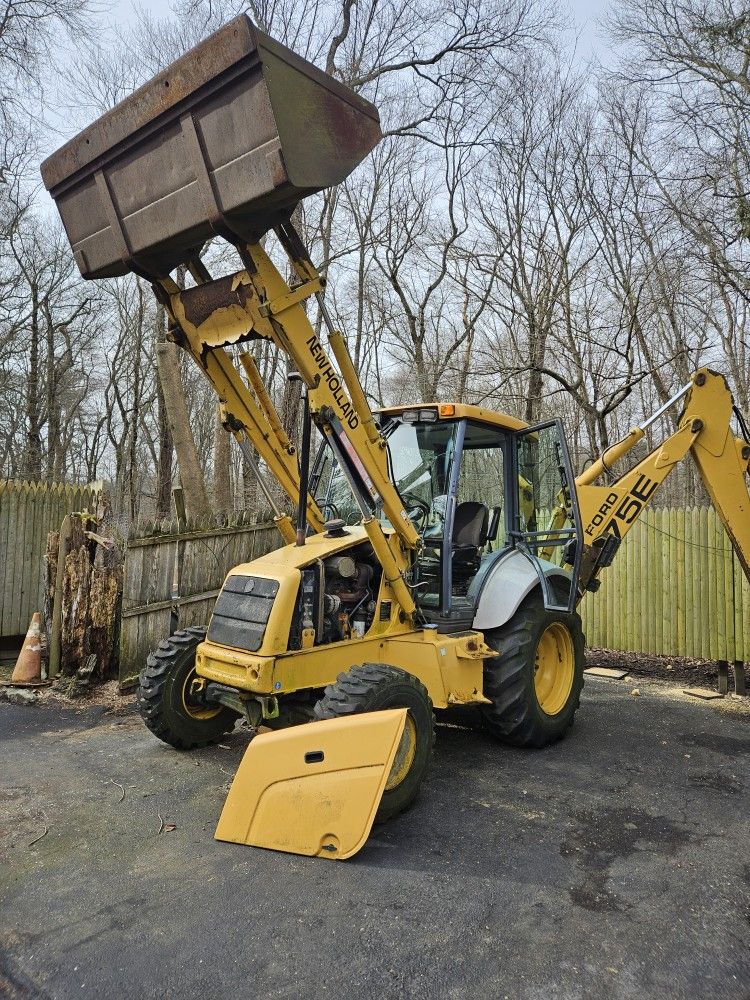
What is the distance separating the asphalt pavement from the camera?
8.69ft

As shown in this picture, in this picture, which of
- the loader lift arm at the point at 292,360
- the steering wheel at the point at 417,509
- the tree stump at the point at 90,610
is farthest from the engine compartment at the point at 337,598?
the tree stump at the point at 90,610

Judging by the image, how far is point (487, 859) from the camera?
11.8 ft

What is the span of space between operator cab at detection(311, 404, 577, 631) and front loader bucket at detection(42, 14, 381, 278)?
1988 mm

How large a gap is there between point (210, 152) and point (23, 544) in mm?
6771

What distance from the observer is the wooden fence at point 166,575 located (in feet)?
Result: 23.2

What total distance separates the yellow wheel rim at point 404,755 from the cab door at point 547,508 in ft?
6.19

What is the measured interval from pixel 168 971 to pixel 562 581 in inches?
164

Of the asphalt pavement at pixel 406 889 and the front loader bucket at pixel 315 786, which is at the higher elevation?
the front loader bucket at pixel 315 786

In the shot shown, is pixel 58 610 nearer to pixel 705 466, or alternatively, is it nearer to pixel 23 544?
pixel 23 544

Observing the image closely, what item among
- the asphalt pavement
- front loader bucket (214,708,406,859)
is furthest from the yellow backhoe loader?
the asphalt pavement

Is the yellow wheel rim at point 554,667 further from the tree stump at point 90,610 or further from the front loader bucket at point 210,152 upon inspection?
the tree stump at point 90,610

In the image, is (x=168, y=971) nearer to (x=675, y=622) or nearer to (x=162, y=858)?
(x=162, y=858)

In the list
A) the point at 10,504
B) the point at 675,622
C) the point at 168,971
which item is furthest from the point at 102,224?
the point at 675,622

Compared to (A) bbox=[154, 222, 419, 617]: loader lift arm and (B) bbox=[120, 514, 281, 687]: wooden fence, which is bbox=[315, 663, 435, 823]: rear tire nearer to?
(A) bbox=[154, 222, 419, 617]: loader lift arm
